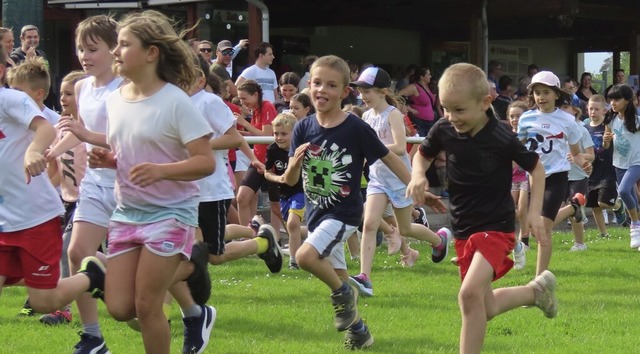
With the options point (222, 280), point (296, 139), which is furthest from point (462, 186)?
point (222, 280)

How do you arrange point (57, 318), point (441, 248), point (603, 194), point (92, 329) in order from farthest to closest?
point (603, 194), point (441, 248), point (57, 318), point (92, 329)

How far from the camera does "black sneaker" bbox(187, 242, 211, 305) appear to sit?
628 cm

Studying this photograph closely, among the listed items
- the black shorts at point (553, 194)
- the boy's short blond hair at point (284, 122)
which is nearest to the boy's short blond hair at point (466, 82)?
the black shorts at point (553, 194)

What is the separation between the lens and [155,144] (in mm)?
5602

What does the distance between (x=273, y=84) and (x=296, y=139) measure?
8.09m

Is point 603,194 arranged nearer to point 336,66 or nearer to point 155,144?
point 336,66

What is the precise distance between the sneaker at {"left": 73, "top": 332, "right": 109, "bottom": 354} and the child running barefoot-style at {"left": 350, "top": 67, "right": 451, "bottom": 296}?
3.32 m

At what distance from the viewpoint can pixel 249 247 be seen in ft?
28.3

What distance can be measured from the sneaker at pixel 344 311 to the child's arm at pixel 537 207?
1335 millimetres

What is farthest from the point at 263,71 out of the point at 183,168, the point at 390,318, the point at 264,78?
the point at 183,168

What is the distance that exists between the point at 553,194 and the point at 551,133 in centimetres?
72

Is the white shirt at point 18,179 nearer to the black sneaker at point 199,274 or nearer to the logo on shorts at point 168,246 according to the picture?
the black sneaker at point 199,274

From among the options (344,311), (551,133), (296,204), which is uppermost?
(551,133)

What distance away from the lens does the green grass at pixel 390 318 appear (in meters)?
7.27
